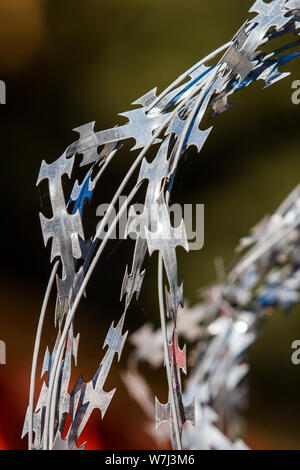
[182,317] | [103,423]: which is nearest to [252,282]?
[182,317]

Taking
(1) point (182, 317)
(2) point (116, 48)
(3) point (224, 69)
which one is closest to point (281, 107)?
(2) point (116, 48)

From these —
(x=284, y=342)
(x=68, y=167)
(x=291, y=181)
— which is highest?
(x=291, y=181)

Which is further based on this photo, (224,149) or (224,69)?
(224,149)

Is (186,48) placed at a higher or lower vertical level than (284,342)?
higher

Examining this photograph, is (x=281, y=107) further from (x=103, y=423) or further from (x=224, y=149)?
(x=103, y=423)

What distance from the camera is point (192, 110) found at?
74 cm

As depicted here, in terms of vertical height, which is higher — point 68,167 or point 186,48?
point 186,48

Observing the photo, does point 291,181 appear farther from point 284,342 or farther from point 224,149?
point 284,342

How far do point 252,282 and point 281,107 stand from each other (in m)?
0.51

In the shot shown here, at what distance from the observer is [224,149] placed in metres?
1.51

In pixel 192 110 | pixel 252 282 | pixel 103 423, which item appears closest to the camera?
pixel 192 110

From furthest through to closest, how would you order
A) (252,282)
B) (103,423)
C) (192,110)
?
(103,423) → (252,282) → (192,110)

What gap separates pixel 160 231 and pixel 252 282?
1.84 ft
